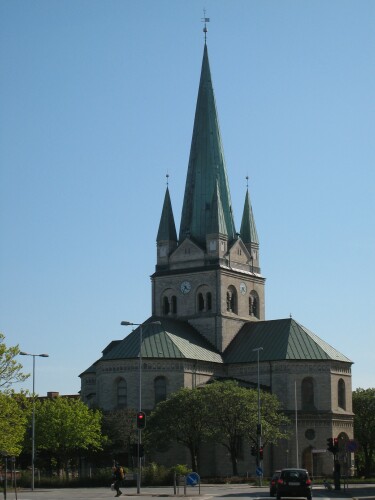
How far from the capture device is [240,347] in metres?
111

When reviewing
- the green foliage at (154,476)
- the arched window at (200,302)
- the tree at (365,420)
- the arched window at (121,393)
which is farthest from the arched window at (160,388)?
the tree at (365,420)

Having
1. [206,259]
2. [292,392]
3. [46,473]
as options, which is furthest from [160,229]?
[46,473]

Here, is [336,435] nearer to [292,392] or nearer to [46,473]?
[292,392]

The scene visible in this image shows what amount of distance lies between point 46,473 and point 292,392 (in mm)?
24047

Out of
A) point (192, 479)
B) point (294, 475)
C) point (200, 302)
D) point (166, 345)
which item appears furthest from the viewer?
point (200, 302)

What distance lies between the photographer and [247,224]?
117m

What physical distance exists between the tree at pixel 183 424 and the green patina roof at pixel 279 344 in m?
13.7


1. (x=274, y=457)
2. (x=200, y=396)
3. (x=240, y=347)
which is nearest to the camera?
(x=200, y=396)

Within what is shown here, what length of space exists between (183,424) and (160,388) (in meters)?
9.34

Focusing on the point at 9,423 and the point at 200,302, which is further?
the point at 200,302

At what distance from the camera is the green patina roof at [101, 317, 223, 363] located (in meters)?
102

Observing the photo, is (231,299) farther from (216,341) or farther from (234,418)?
(234,418)

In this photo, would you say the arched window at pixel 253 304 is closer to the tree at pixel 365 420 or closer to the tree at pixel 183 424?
the tree at pixel 365 420

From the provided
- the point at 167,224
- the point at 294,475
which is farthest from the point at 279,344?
the point at 294,475
